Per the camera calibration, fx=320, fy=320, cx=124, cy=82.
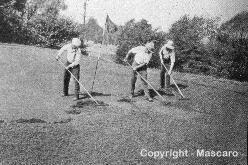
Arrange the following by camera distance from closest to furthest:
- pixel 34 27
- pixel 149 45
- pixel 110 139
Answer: pixel 110 139
pixel 149 45
pixel 34 27

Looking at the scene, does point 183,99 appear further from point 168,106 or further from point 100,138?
point 100,138

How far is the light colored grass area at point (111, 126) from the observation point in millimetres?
6145

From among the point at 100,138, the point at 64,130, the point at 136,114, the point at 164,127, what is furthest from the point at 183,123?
the point at 64,130

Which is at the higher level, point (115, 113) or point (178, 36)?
point (178, 36)

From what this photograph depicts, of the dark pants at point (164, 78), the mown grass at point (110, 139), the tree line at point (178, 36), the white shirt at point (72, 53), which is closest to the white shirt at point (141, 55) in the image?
the dark pants at point (164, 78)

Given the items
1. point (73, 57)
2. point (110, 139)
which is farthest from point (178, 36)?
point (110, 139)

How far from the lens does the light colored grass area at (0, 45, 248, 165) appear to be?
614cm

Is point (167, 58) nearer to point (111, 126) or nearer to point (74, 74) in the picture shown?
point (74, 74)

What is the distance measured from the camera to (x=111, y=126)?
25.4 ft

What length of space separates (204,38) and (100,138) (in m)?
21.1

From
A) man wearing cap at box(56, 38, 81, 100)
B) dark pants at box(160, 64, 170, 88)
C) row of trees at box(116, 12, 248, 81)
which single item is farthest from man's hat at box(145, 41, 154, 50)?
row of trees at box(116, 12, 248, 81)

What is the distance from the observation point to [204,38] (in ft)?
86.1

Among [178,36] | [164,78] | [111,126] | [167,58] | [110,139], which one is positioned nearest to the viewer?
[110,139]

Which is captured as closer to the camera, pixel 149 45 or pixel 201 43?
pixel 149 45
